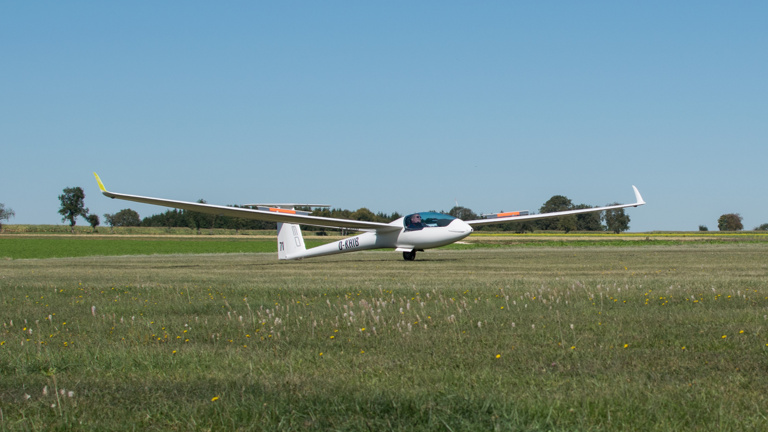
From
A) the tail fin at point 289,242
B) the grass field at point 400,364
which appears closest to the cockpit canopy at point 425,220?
the tail fin at point 289,242

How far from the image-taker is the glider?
27922mm

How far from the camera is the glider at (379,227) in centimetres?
2792

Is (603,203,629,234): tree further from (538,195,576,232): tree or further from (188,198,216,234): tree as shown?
(188,198,216,234): tree

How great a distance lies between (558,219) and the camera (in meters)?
140

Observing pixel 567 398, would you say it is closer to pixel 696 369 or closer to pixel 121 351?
pixel 696 369

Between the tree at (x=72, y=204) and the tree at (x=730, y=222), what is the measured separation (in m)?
173

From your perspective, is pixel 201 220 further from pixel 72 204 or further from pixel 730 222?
pixel 730 222

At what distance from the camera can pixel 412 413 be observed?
4266 millimetres

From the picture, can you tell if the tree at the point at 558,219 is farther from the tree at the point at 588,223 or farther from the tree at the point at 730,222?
the tree at the point at 730,222

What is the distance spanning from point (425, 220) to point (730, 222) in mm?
187425

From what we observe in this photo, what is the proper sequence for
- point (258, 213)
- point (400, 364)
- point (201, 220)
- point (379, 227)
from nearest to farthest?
point (400, 364), point (258, 213), point (379, 227), point (201, 220)

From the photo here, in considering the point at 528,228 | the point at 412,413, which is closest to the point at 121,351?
the point at 412,413

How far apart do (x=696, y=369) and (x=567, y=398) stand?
172cm

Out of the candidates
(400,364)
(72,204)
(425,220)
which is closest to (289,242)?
(425,220)
